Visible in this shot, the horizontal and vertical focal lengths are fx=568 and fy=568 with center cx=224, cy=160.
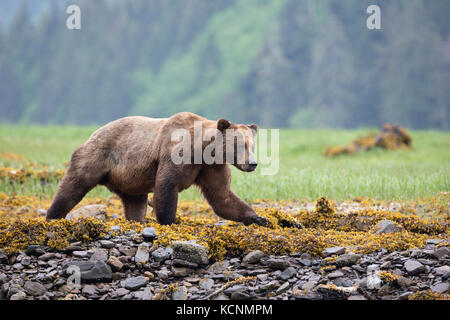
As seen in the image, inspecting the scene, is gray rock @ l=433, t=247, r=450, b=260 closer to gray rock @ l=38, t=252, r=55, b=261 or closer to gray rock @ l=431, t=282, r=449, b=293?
gray rock @ l=431, t=282, r=449, b=293

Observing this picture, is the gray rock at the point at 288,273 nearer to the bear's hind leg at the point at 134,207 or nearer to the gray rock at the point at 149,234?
the gray rock at the point at 149,234

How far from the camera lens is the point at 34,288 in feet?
18.9

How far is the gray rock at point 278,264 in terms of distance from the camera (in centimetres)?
607

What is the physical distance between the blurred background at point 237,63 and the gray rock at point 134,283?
52120 mm

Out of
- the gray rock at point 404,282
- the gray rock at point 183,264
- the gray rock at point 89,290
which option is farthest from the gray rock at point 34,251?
the gray rock at point 404,282

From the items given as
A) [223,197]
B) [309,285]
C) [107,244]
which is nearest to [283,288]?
[309,285]

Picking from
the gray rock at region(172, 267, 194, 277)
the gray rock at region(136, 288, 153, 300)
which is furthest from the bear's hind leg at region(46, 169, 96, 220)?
the gray rock at region(136, 288, 153, 300)

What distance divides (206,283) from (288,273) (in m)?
0.87

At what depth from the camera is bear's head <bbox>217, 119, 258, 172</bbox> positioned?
7.09 metres

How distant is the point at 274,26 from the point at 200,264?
217ft

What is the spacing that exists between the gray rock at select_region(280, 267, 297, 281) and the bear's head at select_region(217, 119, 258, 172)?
1.51 meters

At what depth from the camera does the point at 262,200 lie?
34.5 ft

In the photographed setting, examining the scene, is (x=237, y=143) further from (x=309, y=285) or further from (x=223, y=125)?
(x=309, y=285)

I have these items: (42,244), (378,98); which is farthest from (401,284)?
(378,98)
